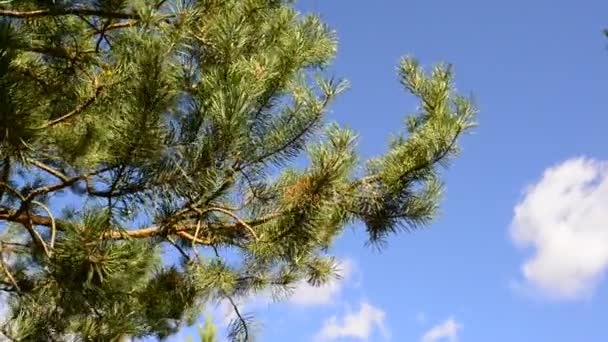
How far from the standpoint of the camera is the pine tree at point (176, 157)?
2002 mm

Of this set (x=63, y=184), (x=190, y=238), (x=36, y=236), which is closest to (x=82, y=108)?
(x=63, y=184)

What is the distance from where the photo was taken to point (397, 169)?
2.49 m

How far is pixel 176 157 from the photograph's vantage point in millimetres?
2084

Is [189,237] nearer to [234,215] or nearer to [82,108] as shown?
[234,215]

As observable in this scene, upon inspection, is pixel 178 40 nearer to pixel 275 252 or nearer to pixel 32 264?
pixel 275 252

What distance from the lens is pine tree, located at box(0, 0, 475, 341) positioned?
6.57 feet

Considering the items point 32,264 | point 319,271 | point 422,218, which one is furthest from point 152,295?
point 422,218

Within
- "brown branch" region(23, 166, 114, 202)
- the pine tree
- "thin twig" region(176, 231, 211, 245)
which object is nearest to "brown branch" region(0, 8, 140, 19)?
the pine tree

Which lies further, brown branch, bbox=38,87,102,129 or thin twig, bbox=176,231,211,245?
thin twig, bbox=176,231,211,245

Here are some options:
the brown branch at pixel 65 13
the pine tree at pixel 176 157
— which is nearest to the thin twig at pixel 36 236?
the pine tree at pixel 176 157

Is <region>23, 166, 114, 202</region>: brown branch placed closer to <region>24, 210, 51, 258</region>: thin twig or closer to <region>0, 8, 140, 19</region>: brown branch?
<region>24, 210, 51, 258</region>: thin twig

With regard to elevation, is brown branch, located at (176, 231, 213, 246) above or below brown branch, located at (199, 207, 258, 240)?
above

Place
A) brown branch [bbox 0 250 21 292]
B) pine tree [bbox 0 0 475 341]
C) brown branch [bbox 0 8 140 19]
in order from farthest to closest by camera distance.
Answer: brown branch [bbox 0 250 21 292] < brown branch [bbox 0 8 140 19] < pine tree [bbox 0 0 475 341]

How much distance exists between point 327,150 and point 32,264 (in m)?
1.24
